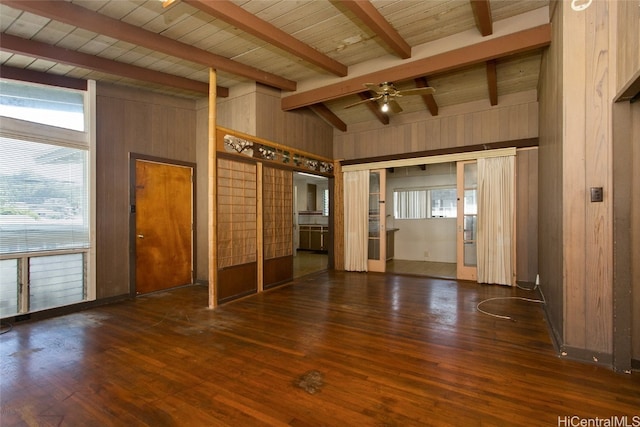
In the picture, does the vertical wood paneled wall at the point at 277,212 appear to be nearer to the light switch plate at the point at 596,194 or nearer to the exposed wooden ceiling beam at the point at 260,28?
the exposed wooden ceiling beam at the point at 260,28

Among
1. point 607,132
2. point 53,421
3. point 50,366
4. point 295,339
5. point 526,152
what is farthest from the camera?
point 526,152

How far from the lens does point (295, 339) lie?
2990 millimetres

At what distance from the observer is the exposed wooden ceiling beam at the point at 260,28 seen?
2.92 m

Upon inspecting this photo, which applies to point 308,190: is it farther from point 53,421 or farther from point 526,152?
point 53,421

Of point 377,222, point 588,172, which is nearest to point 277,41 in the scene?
point 588,172

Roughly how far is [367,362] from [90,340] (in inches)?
108

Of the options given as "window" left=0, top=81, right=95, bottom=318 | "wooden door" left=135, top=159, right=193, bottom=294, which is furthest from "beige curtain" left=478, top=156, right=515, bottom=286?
"window" left=0, top=81, right=95, bottom=318

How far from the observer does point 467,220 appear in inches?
220

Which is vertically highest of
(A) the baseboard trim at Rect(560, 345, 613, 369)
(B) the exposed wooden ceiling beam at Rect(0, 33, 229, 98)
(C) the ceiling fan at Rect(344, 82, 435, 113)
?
(B) the exposed wooden ceiling beam at Rect(0, 33, 229, 98)

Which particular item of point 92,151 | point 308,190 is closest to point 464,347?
point 92,151

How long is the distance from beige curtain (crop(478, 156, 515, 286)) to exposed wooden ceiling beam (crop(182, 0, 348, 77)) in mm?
3202

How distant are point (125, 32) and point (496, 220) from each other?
5842 millimetres

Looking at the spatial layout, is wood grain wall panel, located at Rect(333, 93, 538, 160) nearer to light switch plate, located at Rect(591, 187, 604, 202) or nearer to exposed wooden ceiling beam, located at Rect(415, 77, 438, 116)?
exposed wooden ceiling beam, located at Rect(415, 77, 438, 116)

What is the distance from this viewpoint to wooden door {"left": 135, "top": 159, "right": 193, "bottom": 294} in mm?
4742
